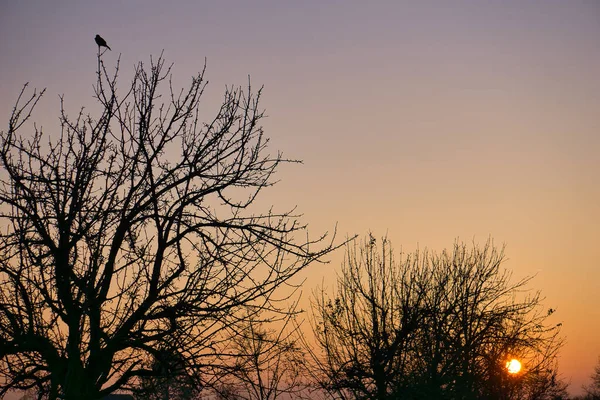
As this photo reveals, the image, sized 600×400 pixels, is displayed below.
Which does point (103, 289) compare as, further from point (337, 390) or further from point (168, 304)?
point (337, 390)

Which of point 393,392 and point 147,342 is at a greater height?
point 393,392

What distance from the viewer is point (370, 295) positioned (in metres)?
17.0

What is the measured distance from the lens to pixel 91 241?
7348 millimetres

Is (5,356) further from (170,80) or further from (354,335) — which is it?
(354,335)

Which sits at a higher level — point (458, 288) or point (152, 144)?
point (458, 288)

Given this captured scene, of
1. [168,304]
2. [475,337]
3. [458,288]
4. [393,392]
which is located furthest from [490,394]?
[168,304]

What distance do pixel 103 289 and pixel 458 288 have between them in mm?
15071

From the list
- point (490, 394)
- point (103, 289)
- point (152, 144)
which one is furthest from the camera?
point (490, 394)

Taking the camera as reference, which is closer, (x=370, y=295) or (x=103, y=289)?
(x=103, y=289)

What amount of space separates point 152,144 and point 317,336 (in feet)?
36.8

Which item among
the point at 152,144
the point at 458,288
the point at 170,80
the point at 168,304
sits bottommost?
the point at 168,304

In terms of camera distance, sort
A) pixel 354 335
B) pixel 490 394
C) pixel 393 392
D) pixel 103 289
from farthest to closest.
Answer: pixel 490 394, pixel 354 335, pixel 393 392, pixel 103 289

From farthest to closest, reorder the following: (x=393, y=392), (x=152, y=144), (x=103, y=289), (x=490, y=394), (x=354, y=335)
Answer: (x=490, y=394) → (x=354, y=335) → (x=393, y=392) → (x=152, y=144) → (x=103, y=289)

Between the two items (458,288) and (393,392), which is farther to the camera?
(458,288)
